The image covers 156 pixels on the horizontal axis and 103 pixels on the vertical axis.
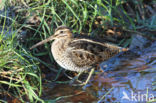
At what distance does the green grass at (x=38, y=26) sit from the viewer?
4.20 m

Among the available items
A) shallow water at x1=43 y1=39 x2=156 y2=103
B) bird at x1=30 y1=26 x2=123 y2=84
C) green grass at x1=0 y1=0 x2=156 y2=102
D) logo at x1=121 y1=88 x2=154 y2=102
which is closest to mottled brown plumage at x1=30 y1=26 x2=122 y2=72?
bird at x1=30 y1=26 x2=123 y2=84

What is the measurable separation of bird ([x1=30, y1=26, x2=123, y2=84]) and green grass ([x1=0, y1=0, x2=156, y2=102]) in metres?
0.24

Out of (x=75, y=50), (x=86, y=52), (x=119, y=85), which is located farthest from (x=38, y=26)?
(x=119, y=85)

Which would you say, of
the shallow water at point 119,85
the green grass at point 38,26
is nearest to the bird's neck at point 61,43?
the green grass at point 38,26

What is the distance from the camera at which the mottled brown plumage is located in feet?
15.5


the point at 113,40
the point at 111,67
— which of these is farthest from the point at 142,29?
the point at 111,67

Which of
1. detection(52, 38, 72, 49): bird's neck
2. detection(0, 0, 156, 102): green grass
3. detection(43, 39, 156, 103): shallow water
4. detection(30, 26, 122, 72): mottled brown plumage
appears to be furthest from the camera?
detection(52, 38, 72, 49): bird's neck

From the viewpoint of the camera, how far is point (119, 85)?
479 cm

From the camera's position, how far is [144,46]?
6051 millimetres

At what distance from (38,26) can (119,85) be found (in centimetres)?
169

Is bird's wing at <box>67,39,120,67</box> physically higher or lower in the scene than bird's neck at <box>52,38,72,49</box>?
lower

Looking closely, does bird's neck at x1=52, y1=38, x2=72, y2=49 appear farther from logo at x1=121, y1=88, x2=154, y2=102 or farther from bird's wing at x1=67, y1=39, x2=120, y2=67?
logo at x1=121, y1=88, x2=154, y2=102

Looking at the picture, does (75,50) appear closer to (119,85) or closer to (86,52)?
(86,52)

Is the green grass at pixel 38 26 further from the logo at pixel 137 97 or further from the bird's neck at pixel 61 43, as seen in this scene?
the logo at pixel 137 97
